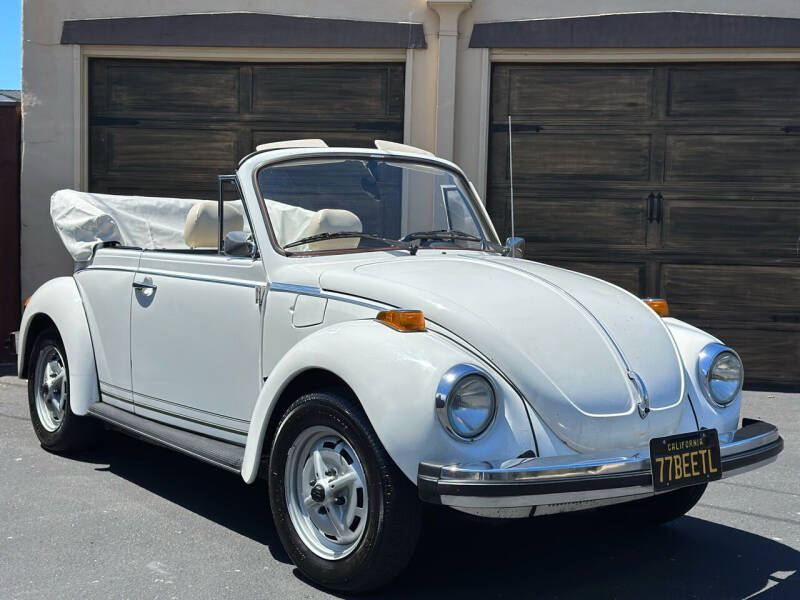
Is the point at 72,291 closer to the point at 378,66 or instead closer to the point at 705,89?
the point at 378,66

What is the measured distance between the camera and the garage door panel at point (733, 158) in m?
8.55

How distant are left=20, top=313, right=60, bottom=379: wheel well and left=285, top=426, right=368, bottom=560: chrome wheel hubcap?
8.95 feet

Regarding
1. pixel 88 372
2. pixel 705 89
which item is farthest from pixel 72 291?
pixel 705 89

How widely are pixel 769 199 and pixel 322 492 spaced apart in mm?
6230

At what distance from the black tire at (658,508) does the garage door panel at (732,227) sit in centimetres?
457

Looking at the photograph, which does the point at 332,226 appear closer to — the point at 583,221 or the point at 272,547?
the point at 272,547

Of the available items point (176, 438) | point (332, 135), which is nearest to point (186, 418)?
point (176, 438)

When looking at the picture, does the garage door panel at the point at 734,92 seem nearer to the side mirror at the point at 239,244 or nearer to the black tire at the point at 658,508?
the black tire at the point at 658,508

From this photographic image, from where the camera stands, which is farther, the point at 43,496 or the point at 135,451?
the point at 135,451

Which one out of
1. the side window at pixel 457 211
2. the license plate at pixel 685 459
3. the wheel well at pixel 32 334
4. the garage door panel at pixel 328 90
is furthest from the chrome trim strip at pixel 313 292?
the garage door panel at pixel 328 90

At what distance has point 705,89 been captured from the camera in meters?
8.62

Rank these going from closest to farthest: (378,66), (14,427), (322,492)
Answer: (322,492), (14,427), (378,66)

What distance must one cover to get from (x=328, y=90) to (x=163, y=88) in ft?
5.22

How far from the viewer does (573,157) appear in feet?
28.9
